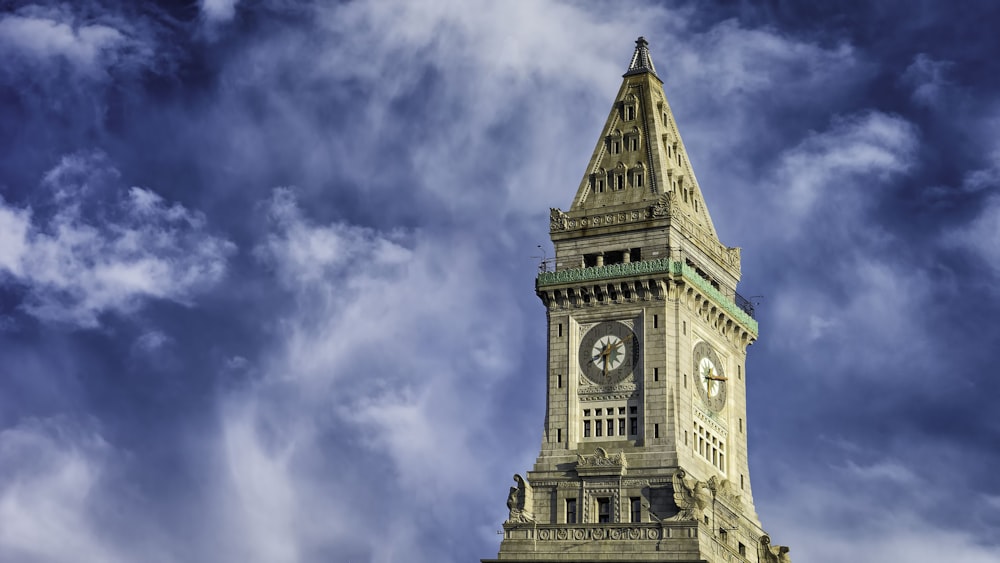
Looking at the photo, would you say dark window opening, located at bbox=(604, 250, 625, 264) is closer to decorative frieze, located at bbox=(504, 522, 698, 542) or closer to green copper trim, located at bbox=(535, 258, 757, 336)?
green copper trim, located at bbox=(535, 258, 757, 336)

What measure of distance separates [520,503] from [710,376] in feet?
55.6

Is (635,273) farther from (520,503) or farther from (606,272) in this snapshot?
(520,503)

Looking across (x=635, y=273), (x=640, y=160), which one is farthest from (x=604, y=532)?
(x=640, y=160)

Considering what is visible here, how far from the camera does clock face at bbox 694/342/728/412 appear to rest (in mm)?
146875

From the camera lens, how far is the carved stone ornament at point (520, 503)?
467 feet

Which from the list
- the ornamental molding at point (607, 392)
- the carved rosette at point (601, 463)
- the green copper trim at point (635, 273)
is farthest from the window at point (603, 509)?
the green copper trim at point (635, 273)

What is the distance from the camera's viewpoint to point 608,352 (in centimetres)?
14550

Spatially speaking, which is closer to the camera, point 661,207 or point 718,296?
point 661,207

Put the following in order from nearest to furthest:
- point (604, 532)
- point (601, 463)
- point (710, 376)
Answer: point (604, 532)
point (601, 463)
point (710, 376)

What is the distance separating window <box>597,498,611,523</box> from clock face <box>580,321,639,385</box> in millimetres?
8516

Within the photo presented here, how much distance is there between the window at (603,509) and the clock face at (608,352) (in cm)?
852

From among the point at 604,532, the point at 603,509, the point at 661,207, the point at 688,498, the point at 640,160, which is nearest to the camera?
the point at 688,498

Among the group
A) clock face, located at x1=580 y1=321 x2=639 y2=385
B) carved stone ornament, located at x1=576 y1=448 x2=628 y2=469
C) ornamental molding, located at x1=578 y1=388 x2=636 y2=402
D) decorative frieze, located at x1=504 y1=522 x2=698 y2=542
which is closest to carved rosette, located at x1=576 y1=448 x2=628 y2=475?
carved stone ornament, located at x1=576 y1=448 x2=628 y2=469

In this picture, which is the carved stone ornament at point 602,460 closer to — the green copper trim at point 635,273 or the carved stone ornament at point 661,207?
the green copper trim at point 635,273
